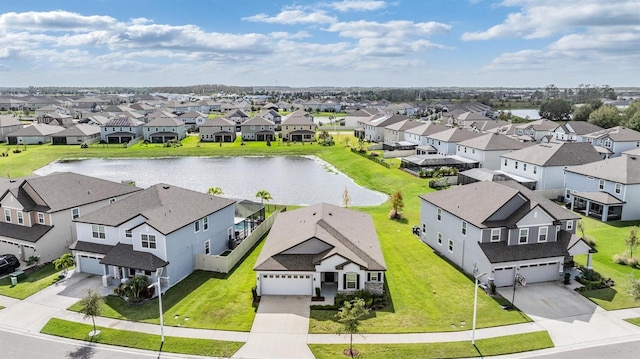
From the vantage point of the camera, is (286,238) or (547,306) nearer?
(547,306)

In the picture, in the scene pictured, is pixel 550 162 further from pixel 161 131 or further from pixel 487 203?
pixel 161 131

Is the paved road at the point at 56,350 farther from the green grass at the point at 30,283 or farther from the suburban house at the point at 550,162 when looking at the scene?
the suburban house at the point at 550,162

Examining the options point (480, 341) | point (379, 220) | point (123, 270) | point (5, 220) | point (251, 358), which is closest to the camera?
point (251, 358)

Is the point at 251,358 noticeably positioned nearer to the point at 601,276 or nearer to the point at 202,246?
the point at 202,246

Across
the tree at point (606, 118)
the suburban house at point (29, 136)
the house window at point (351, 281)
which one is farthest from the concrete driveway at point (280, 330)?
the tree at point (606, 118)

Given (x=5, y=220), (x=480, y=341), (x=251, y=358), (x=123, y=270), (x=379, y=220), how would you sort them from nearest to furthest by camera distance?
1. (x=251, y=358)
2. (x=480, y=341)
3. (x=123, y=270)
4. (x=5, y=220)
5. (x=379, y=220)

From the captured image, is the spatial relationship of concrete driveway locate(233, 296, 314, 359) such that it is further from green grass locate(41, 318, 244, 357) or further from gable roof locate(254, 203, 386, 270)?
gable roof locate(254, 203, 386, 270)

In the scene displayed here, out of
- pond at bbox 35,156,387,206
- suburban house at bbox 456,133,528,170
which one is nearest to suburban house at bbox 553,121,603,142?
suburban house at bbox 456,133,528,170

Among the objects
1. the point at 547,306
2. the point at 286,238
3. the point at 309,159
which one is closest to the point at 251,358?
the point at 286,238
